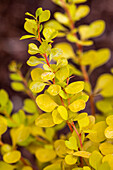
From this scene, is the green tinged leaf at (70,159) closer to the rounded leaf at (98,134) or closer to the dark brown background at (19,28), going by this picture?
the rounded leaf at (98,134)

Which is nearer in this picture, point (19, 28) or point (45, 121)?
point (45, 121)

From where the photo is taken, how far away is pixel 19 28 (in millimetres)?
1108

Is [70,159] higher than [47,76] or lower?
lower

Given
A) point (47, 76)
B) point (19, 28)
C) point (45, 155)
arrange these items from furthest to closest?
point (19, 28) → point (45, 155) → point (47, 76)

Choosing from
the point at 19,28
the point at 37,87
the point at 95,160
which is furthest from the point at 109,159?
the point at 19,28

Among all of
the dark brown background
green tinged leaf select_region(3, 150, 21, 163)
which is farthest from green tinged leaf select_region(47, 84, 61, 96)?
the dark brown background

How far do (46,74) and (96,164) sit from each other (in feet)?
0.43

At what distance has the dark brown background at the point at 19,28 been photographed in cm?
108

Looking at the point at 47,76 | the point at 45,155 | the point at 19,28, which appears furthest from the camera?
the point at 19,28

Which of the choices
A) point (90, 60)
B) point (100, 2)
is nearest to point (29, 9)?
point (100, 2)

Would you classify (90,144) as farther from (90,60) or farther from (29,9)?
(29,9)

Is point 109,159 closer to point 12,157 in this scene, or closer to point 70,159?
point 70,159

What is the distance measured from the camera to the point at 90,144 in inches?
14.2

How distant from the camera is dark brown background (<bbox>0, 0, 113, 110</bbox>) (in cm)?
108
